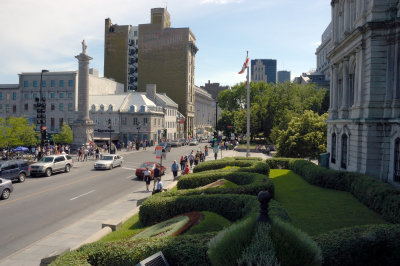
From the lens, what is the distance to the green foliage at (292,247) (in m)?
3.86

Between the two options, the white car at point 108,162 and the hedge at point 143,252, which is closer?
the hedge at point 143,252

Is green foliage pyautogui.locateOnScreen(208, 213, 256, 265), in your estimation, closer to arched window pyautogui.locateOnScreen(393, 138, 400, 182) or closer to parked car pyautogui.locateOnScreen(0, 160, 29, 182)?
arched window pyautogui.locateOnScreen(393, 138, 400, 182)

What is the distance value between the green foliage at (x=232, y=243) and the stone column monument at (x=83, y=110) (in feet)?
147

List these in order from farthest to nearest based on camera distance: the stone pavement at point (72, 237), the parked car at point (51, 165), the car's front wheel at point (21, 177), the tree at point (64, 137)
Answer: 1. the tree at point (64, 137)
2. the parked car at point (51, 165)
3. the car's front wheel at point (21, 177)
4. the stone pavement at point (72, 237)

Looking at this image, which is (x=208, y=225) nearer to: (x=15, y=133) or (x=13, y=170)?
(x=13, y=170)

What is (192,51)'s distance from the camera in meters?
99.8

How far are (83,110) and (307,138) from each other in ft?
→ 103

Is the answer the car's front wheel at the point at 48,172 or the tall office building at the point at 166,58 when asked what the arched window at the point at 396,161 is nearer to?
the car's front wheel at the point at 48,172

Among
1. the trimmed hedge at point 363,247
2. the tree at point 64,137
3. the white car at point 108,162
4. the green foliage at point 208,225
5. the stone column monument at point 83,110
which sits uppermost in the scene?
the stone column monument at point 83,110

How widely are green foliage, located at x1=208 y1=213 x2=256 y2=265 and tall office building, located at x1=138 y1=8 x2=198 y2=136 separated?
91.0 metres

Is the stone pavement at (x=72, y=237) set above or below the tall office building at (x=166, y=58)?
below

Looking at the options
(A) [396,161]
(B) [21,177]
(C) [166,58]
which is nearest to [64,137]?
(B) [21,177]

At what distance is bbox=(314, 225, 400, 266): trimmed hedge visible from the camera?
719 cm

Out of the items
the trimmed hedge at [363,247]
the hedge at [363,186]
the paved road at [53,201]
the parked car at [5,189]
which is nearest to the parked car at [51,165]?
the paved road at [53,201]
